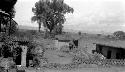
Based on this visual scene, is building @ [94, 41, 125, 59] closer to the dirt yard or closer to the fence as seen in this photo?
the fence

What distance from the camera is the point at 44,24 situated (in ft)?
191

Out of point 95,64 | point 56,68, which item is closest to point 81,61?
point 95,64

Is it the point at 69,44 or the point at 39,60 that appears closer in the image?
the point at 39,60

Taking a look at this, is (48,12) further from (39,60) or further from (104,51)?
(39,60)

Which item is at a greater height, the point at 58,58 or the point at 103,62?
the point at 103,62

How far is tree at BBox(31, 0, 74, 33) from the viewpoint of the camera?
57.8 meters

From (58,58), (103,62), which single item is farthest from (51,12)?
(103,62)

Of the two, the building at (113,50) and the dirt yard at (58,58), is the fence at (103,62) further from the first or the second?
the dirt yard at (58,58)

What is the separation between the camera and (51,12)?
5791 cm

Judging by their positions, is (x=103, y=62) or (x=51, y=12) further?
(x=51, y=12)

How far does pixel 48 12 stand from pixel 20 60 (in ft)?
133

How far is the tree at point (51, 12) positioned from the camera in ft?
190

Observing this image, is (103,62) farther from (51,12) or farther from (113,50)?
(51,12)

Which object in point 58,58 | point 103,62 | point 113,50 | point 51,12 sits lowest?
point 58,58
